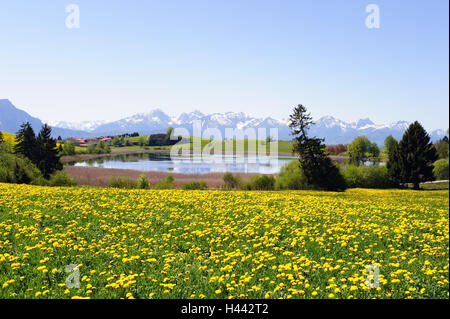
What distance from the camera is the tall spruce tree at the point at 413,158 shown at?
189 ft

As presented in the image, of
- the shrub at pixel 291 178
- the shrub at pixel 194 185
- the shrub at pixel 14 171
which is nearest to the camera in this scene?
the shrub at pixel 14 171

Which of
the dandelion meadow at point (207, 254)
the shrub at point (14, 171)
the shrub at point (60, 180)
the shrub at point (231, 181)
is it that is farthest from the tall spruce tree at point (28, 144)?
the dandelion meadow at point (207, 254)

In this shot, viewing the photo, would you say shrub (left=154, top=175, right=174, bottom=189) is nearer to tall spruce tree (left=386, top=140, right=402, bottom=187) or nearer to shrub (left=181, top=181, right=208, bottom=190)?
shrub (left=181, top=181, right=208, bottom=190)

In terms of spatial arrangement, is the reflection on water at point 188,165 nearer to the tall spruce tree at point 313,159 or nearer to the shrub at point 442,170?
the tall spruce tree at point 313,159

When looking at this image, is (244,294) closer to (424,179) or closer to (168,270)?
(168,270)

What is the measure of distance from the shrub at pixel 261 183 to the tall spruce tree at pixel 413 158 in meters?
31.1

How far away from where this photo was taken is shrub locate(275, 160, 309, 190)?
45.9 meters

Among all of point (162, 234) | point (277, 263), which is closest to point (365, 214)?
point (277, 263)

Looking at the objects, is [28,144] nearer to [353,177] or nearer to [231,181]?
[231,181]

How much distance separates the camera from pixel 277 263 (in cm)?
812

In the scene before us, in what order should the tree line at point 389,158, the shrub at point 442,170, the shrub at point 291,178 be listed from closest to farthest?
the shrub at point 291,178 → the tree line at point 389,158 → the shrub at point 442,170

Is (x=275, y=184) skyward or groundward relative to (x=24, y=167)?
groundward

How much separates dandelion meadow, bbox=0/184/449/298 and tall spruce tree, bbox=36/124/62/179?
37.3 metres
